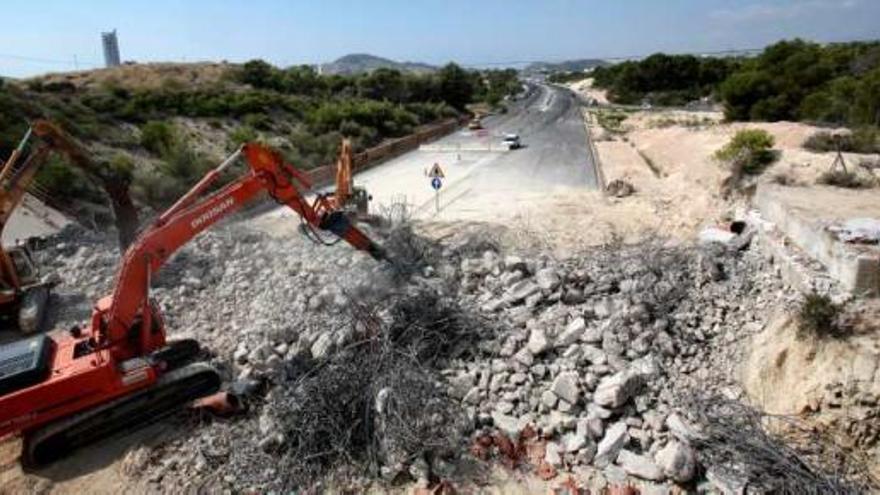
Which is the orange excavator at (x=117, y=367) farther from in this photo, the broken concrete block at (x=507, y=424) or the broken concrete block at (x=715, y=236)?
the broken concrete block at (x=715, y=236)

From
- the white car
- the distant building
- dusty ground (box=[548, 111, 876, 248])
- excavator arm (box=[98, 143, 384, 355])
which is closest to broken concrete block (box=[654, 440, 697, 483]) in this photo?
excavator arm (box=[98, 143, 384, 355])

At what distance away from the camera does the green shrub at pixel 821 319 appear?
8820mm

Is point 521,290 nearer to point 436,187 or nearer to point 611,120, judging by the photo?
point 436,187

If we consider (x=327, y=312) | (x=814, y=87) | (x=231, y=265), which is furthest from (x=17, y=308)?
(x=814, y=87)

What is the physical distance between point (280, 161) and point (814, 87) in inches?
1591

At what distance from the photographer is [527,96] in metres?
99.6

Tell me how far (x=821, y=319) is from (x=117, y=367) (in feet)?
32.0

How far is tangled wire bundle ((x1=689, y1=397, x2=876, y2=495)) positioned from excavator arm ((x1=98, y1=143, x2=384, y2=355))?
706 cm

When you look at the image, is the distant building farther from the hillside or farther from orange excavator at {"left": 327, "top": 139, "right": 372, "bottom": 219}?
orange excavator at {"left": 327, "top": 139, "right": 372, "bottom": 219}

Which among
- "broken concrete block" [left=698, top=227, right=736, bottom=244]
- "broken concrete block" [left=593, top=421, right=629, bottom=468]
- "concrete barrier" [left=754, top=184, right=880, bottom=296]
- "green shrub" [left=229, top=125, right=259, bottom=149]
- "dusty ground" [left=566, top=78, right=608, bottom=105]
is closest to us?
"broken concrete block" [left=593, top=421, right=629, bottom=468]

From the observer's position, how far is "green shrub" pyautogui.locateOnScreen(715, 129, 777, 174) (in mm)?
18894

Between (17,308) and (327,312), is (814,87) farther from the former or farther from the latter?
(17,308)

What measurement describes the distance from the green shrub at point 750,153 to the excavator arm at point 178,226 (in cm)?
1294

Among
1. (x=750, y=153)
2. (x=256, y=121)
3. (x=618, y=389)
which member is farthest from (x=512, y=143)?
(x=618, y=389)
